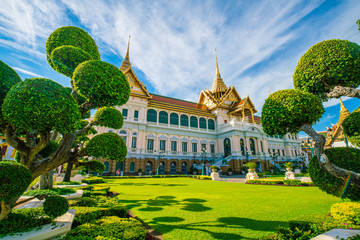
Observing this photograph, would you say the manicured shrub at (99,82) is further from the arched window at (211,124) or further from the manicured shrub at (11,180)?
the arched window at (211,124)

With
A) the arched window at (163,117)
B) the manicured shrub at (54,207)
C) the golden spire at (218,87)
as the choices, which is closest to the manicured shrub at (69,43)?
the manicured shrub at (54,207)

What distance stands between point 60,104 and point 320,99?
692cm

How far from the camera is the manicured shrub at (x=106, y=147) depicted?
5.34 m

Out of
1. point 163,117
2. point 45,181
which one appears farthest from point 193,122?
point 45,181

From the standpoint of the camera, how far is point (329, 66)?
5355mm

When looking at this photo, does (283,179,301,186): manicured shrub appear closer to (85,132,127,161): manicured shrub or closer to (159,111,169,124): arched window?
(85,132,127,161): manicured shrub

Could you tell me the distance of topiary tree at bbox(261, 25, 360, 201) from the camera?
4.32 meters

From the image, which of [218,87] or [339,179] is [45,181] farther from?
[218,87]

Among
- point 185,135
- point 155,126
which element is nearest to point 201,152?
point 185,135

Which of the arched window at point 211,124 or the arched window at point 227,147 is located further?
the arched window at point 211,124

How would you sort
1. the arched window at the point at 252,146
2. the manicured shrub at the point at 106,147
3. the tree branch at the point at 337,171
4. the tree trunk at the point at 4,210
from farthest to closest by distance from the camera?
the arched window at the point at 252,146 → the manicured shrub at the point at 106,147 → the tree branch at the point at 337,171 → the tree trunk at the point at 4,210

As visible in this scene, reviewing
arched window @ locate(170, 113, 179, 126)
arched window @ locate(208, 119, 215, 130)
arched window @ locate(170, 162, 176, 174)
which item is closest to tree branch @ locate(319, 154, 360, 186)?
arched window @ locate(170, 162, 176, 174)

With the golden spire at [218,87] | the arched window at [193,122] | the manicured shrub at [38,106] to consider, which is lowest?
the manicured shrub at [38,106]

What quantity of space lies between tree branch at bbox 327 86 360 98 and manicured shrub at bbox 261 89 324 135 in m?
1.25
